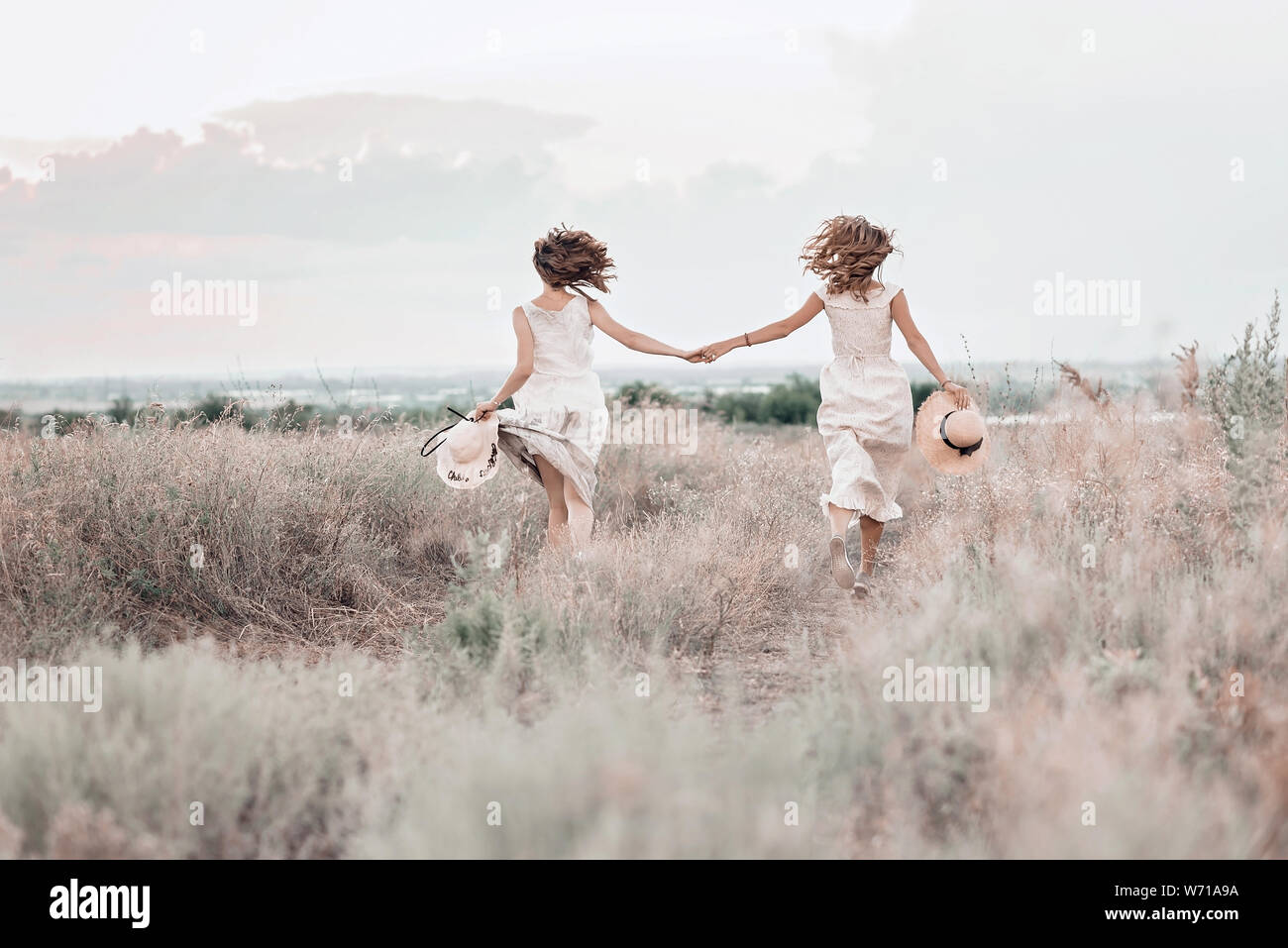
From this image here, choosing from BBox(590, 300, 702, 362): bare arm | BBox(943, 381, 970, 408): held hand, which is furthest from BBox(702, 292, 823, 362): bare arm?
BBox(943, 381, 970, 408): held hand

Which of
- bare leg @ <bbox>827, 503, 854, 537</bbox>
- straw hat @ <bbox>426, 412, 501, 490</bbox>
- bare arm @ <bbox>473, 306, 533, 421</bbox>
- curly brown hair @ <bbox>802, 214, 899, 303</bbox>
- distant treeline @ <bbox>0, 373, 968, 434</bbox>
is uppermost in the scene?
curly brown hair @ <bbox>802, 214, 899, 303</bbox>

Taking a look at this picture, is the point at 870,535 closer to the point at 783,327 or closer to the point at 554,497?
the point at 783,327

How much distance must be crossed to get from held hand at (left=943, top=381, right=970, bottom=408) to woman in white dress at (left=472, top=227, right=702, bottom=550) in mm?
1694

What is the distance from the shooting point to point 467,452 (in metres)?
5.71

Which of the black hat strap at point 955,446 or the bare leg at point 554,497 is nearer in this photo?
the black hat strap at point 955,446

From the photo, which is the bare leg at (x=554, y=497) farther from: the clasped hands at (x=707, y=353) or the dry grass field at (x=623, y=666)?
the clasped hands at (x=707, y=353)

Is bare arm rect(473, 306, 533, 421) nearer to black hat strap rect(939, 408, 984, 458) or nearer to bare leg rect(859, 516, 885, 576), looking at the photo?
bare leg rect(859, 516, 885, 576)

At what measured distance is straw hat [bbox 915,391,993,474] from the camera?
5691 mm

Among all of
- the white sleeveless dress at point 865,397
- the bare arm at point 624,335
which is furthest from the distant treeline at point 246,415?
the bare arm at point 624,335

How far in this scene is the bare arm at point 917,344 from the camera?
5820 mm

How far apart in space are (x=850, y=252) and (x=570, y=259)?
165 centimetres

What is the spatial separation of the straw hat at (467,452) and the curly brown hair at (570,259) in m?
0.93

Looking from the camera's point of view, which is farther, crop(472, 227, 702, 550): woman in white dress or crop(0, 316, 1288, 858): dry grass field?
crop(472, 227, 702, 550): woman in white dress
